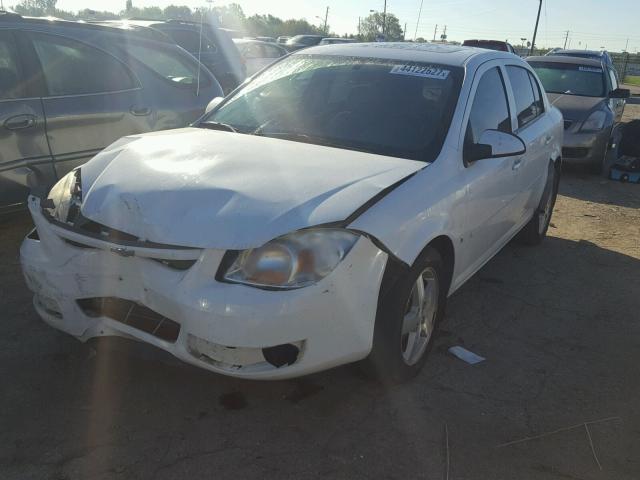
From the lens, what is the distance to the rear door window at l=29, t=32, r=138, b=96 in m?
4.62

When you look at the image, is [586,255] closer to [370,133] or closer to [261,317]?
[370,133]

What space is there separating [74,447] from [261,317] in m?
0.99

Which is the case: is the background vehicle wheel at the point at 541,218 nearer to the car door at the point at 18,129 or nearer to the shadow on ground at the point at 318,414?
the shadow on ground at the point at 318,414

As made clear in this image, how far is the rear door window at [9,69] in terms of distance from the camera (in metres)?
4.38

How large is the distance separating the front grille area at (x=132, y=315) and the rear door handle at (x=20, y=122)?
7.38 ft

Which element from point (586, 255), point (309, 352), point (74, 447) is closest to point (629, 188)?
point (586, 255)

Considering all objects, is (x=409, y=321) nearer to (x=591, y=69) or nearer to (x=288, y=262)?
(x=288, y=262)

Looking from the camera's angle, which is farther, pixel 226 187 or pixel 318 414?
pixel 318 414

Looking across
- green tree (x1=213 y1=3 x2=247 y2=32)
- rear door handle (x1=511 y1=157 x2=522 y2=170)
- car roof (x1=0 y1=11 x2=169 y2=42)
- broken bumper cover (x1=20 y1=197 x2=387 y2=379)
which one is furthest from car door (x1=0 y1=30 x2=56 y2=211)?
green tree (x1=213 y1=3 x2=247 y2=32)

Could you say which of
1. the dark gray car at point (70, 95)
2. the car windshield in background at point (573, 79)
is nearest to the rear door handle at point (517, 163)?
the dark gray car at point (70, 95)

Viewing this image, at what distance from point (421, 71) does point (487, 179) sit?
2.55 feet

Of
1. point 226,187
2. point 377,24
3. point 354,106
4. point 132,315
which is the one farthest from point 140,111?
point 377,24

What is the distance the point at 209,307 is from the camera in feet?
7.55

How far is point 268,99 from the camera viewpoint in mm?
3879
